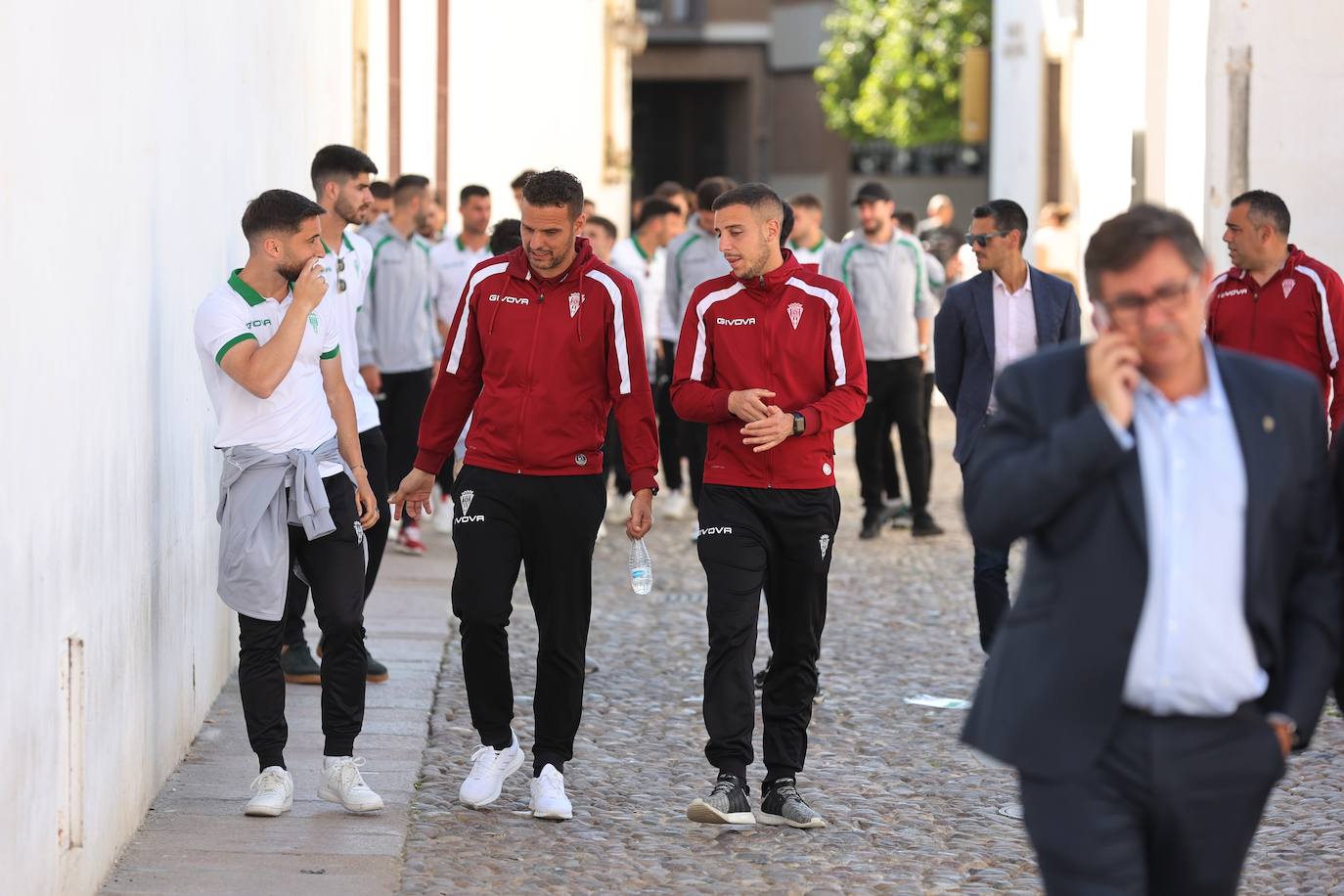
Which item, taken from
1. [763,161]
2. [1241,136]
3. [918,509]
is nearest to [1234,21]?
[1241,136]

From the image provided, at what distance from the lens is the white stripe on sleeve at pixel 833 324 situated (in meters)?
6.21

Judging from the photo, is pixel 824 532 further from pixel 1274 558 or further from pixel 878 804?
pixel 1274 558

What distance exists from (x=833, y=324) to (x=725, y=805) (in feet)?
4.89

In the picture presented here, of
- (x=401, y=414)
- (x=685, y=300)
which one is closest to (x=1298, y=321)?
(x=401, y=414)

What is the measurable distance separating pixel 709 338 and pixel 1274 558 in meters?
3.05

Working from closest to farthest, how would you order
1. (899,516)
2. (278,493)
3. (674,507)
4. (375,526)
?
(278,493)
(375,526)
(899,516)
(674,507)

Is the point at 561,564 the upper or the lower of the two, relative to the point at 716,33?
lower

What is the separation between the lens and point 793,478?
242 inches

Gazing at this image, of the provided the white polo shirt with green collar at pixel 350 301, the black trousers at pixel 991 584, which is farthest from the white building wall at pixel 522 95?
the black trousers at pixel 991 584

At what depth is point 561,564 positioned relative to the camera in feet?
20.6

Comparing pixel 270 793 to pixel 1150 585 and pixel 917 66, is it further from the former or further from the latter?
pixel 917 66

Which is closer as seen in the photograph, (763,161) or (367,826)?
(367,826)

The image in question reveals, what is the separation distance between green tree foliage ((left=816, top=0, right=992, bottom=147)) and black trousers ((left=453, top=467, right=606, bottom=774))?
35812mm

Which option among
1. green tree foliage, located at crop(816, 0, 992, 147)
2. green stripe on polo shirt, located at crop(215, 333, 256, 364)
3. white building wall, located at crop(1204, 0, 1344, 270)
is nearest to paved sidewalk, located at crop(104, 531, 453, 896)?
green stripe on polo shirt, located at crop(215, 333, 256, 364)
